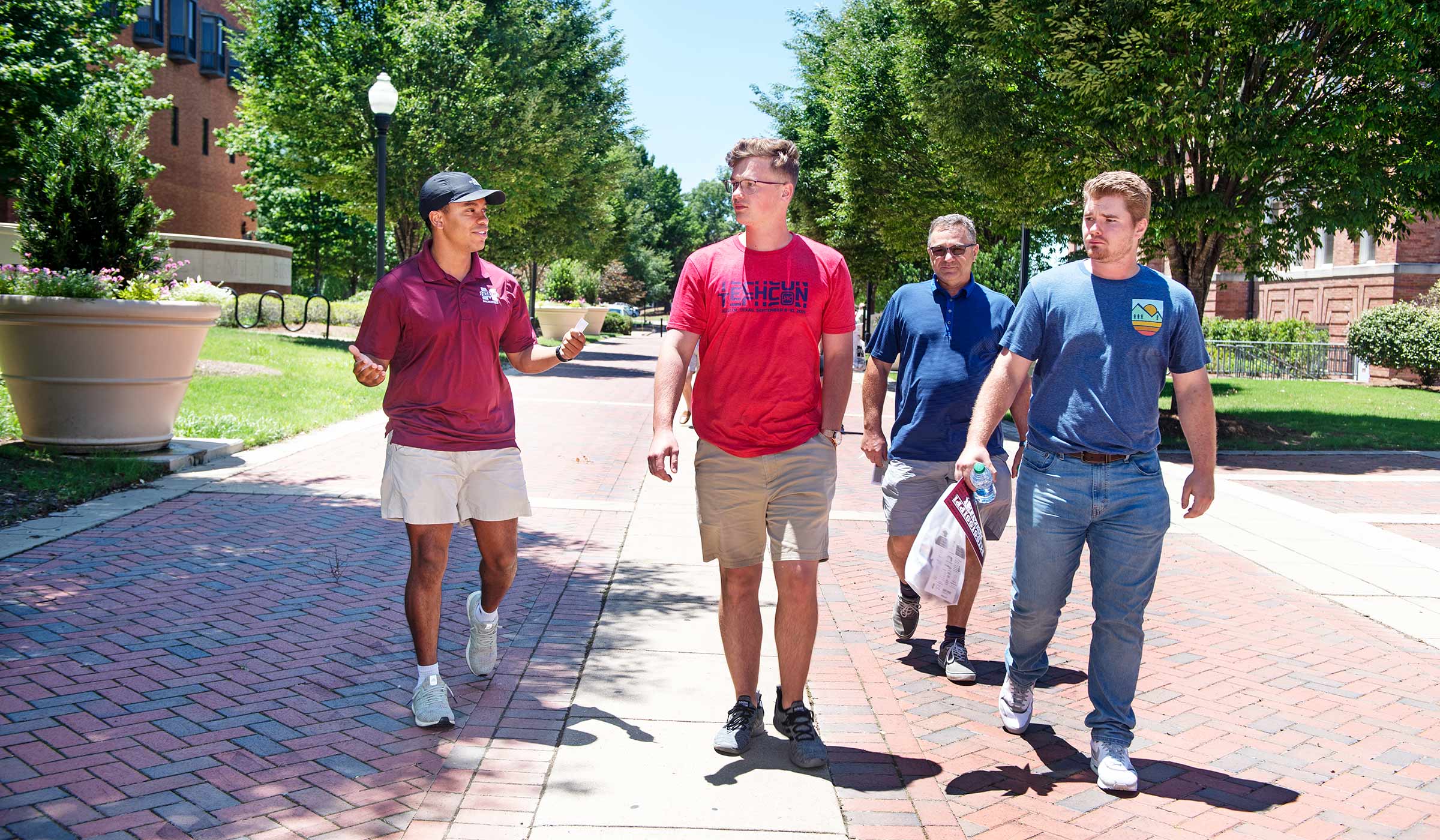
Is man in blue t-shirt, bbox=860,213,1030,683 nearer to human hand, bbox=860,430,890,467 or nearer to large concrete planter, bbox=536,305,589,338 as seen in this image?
human hand, bbox=860,430,890,467

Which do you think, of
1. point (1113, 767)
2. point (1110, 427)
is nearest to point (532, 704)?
point (1113, 767)

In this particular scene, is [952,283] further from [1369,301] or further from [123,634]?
[1369,301]

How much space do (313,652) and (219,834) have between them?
1.82m

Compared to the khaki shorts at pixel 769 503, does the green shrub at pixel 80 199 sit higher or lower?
higher

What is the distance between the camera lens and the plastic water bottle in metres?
4.29

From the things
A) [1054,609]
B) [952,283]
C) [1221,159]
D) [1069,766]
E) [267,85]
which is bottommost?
[1069,766]

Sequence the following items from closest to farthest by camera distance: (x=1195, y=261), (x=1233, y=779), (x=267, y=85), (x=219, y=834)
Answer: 1. (x=219, y=834)
2. (x=1233, y=779)
3. (x=1195, y=261)
4. (x=267, y=85)

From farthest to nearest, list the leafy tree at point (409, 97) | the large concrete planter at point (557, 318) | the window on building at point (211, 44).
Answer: the window on building at point (211, 44) → the large concrete planter at point (557, 318) → the leafy tree at point (409, 97)

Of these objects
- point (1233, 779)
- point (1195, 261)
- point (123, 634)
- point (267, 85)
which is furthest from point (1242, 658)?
point (267, 85)

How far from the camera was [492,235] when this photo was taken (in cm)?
3272

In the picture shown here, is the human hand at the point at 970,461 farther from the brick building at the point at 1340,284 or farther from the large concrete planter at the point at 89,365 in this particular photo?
the brick building at the point at 1340,284

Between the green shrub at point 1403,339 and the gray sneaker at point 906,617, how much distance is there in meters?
27.3

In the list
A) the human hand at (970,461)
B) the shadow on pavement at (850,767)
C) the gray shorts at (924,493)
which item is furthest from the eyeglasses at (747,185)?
the shadow on pavement at (850,767)

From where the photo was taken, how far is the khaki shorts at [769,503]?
4.12 meters
